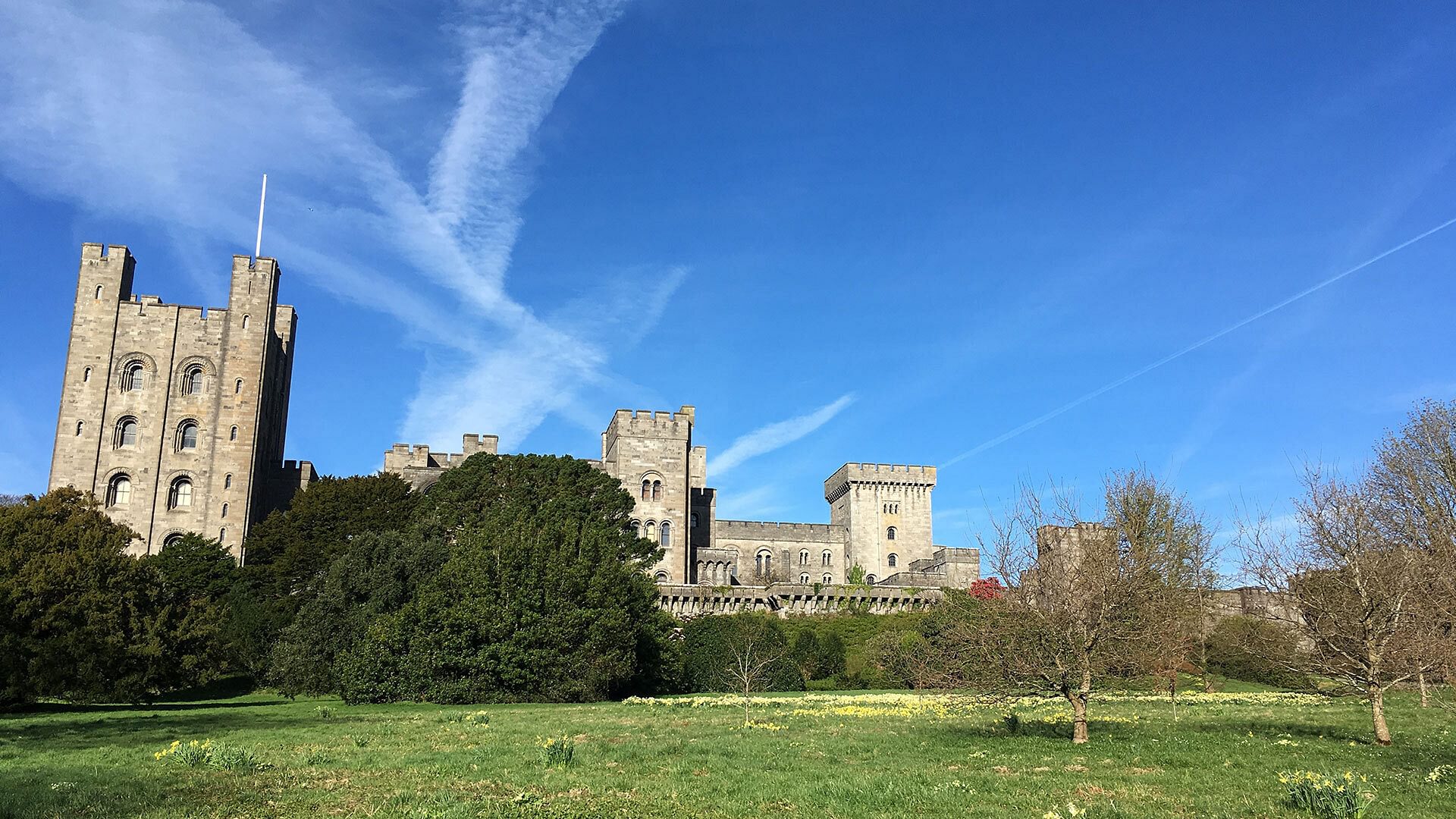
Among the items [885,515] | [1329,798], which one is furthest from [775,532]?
[1329,798]

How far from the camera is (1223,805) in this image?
35.8ft

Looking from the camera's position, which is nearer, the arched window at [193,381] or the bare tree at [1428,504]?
the bare tree at [1428,504]

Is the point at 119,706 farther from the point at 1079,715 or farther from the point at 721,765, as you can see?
the point at 1079,715

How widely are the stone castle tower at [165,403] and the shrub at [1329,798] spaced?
193 feet

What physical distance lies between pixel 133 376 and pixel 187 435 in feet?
16.2

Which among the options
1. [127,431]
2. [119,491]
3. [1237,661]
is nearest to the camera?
[1237,661]

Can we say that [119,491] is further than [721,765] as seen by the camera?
Yes

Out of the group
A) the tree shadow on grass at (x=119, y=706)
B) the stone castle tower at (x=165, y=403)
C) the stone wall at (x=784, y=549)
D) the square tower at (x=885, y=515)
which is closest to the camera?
the tree shadow on grass at (x=119, y=706)

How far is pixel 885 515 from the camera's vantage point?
272ft

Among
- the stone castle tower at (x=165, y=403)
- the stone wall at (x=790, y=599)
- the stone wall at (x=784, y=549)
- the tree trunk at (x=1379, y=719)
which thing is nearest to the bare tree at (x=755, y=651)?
the stone wall at (x=790, y=599)

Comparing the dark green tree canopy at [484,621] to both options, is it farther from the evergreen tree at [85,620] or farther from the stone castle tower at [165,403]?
the stone castle tower at [165,403]

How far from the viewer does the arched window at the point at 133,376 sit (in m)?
60.8

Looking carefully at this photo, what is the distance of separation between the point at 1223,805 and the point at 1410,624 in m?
10.5

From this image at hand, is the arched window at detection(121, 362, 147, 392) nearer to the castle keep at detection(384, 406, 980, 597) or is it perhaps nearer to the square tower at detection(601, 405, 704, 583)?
the castle keep at detection(384, 406, 980, 597)
